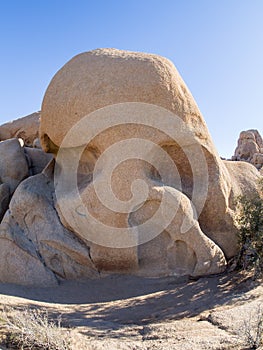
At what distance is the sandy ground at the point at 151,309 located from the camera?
351 centimetres

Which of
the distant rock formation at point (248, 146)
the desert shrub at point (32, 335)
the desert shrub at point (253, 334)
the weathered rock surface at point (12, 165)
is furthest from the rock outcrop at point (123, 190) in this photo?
the distant rock formation at point (248, 146)

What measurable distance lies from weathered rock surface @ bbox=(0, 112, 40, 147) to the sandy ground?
9226 millimetres

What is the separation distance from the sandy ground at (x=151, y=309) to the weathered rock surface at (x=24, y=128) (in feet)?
30.3

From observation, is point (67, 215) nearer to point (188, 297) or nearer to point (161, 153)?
point (161, 153)

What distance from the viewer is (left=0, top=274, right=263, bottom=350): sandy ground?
138 inches

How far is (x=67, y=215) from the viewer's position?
593 cm

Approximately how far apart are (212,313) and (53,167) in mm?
4241

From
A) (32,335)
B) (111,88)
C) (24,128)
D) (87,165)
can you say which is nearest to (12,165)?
(87,165)

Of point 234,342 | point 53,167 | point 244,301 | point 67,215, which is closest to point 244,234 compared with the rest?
point 244,301

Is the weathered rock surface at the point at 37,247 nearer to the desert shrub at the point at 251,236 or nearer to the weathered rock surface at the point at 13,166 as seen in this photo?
the weathered rock surface at the point at 13,166

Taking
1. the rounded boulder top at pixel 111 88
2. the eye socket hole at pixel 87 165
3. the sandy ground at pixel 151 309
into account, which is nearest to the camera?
the sandy ground at pixel 151 309

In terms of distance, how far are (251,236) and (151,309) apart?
80.4 inches

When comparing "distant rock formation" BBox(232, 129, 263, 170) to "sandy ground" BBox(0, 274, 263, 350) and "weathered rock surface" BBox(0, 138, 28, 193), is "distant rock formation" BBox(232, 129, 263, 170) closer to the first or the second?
"weathered rock surface" BBox(0, 138, 28, 193)

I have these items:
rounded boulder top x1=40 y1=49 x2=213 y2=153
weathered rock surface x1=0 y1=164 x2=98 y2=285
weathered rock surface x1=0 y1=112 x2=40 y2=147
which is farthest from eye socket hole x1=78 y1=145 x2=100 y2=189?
weathered rock surface x1=0 y1=112 x2=40 y2=147
